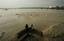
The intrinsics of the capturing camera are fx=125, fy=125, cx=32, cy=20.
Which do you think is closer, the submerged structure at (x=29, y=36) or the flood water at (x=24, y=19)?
the submerged structure at (x=29, y=36)

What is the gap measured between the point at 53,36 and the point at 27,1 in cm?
61

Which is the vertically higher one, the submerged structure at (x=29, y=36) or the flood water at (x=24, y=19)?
the flood water at (x=24, y=19)

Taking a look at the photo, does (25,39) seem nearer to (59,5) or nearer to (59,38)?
(59,38)

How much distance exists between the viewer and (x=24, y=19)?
3.69 feet

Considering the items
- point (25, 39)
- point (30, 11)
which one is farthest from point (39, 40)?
point (30, 11)

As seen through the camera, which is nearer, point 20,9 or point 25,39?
point 25,39

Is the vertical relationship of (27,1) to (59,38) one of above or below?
above

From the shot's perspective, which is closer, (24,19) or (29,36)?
(29,36)

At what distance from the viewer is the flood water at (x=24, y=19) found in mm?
944

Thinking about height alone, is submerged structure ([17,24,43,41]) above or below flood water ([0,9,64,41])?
below

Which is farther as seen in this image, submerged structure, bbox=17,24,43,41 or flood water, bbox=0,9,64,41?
flood water, bbox=0,9,64,41

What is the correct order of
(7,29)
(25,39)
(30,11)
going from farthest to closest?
(30,11)
(7,29)
(25,39)

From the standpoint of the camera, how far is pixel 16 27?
3.20 ft

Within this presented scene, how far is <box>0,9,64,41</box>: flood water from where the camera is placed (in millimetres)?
944
